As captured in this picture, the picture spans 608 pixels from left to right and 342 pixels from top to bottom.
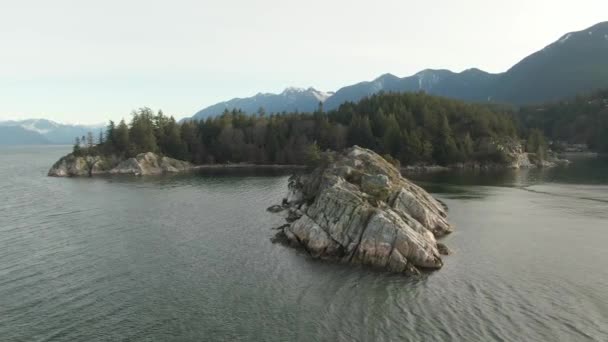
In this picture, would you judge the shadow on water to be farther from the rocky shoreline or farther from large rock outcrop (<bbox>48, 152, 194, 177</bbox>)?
large rock outcrop (<bbox>48, 152, 194, 177</bbox>)

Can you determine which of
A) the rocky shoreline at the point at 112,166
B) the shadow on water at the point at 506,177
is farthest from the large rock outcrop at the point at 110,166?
the shadow on water at the point at 506,177

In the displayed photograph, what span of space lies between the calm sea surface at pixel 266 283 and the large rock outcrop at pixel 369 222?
9.45 ft

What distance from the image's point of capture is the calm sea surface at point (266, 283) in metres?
37.7

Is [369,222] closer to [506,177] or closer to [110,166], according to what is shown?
[506,177]

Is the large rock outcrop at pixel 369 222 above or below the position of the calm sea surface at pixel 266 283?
above

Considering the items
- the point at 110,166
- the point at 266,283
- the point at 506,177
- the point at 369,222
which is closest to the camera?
the point at 266,283

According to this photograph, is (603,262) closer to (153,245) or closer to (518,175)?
(153,245)

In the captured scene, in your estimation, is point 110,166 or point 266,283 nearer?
point 266,283

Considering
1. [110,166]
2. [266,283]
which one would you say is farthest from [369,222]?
[110,166]

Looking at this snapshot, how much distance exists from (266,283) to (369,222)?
1663cm

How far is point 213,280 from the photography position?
4962 centimetres

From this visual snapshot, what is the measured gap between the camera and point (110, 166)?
586 feet

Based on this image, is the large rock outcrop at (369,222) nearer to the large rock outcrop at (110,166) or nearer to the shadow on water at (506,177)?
the shadow on water at (506,177)

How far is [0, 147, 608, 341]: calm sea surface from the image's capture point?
37656 millimetres
